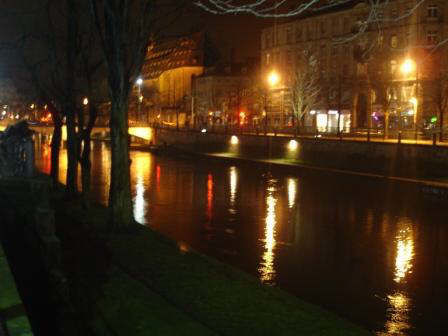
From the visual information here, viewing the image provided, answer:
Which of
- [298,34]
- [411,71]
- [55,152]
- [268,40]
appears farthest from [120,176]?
[268,40]

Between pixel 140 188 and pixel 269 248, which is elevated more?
pixel 269 248

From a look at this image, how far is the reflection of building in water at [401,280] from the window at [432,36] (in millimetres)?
44654

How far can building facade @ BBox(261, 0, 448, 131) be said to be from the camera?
53375 mm

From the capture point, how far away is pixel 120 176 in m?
16.3

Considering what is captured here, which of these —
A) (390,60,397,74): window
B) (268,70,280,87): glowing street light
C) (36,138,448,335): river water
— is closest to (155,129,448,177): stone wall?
(36,138,448,335): river water

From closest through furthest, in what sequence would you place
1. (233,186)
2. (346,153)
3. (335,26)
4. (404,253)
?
(404,253) < (233,186) < (346,153) < (335,26)

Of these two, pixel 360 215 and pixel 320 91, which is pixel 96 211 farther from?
pixel 320 91

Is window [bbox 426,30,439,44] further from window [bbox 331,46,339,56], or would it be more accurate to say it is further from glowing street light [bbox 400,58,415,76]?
window [bbox 331,46,339,56]

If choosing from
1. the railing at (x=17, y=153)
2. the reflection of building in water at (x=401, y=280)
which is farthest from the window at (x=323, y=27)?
the reflection of building in water at (x=401, y=280)

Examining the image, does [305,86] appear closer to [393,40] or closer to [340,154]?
[393,40]

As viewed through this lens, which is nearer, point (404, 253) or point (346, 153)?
point (404, 253)

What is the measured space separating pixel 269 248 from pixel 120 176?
4.73 metres

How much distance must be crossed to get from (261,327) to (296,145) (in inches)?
1610

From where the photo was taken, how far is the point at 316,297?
42.7 ft
